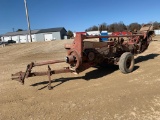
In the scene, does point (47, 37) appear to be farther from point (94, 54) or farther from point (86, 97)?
point (86, 97)

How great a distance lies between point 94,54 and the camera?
21.6 feet

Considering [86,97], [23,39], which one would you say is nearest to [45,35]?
[23,39]

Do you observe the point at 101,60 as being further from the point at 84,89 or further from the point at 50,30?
the point at 50,30

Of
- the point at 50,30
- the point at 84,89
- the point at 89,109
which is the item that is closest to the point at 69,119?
the point at 89,109

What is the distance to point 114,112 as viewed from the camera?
4.13m

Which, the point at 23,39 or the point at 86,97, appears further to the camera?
the point at 23,39

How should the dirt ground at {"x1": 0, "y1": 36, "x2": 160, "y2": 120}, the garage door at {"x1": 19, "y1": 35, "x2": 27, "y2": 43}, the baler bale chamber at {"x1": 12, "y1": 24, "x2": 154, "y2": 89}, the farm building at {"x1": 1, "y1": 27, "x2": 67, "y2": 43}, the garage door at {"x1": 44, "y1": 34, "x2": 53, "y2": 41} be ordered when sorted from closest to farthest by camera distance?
the dirt ground at {"x1": 0, "y1": 36, "x2": 160, "y2": 120} < the baler bale chamber at {"x1": 12, "y1": 24, "x2": 154, "y2": 89} < the farm building at {"x1": 1, "y1": 27, "x2": 67, "y2": 43} < the garage door at {"x1": 44, "y1": 34, "x2": 53, "y2": 41} < the garage door at {"x1": 19, "y1": 35, "x2": 27, "y2": 43}

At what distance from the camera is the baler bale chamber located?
6027mm

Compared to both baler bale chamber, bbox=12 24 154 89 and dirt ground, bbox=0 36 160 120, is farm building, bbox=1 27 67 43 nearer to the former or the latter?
baler bale chamber, bbox=12 24 154 89

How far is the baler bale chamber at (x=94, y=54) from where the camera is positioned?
19.8 feet

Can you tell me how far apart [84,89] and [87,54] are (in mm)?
1226

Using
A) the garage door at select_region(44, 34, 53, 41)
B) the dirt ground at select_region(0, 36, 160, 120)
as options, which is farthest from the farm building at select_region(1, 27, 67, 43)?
the dirt ground at select_region(0, 36, 160, 120)

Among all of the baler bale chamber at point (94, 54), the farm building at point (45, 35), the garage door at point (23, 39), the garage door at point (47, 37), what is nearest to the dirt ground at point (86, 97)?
the baler bale chamber at point (94, 54)

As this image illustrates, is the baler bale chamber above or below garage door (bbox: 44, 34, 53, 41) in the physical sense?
below
